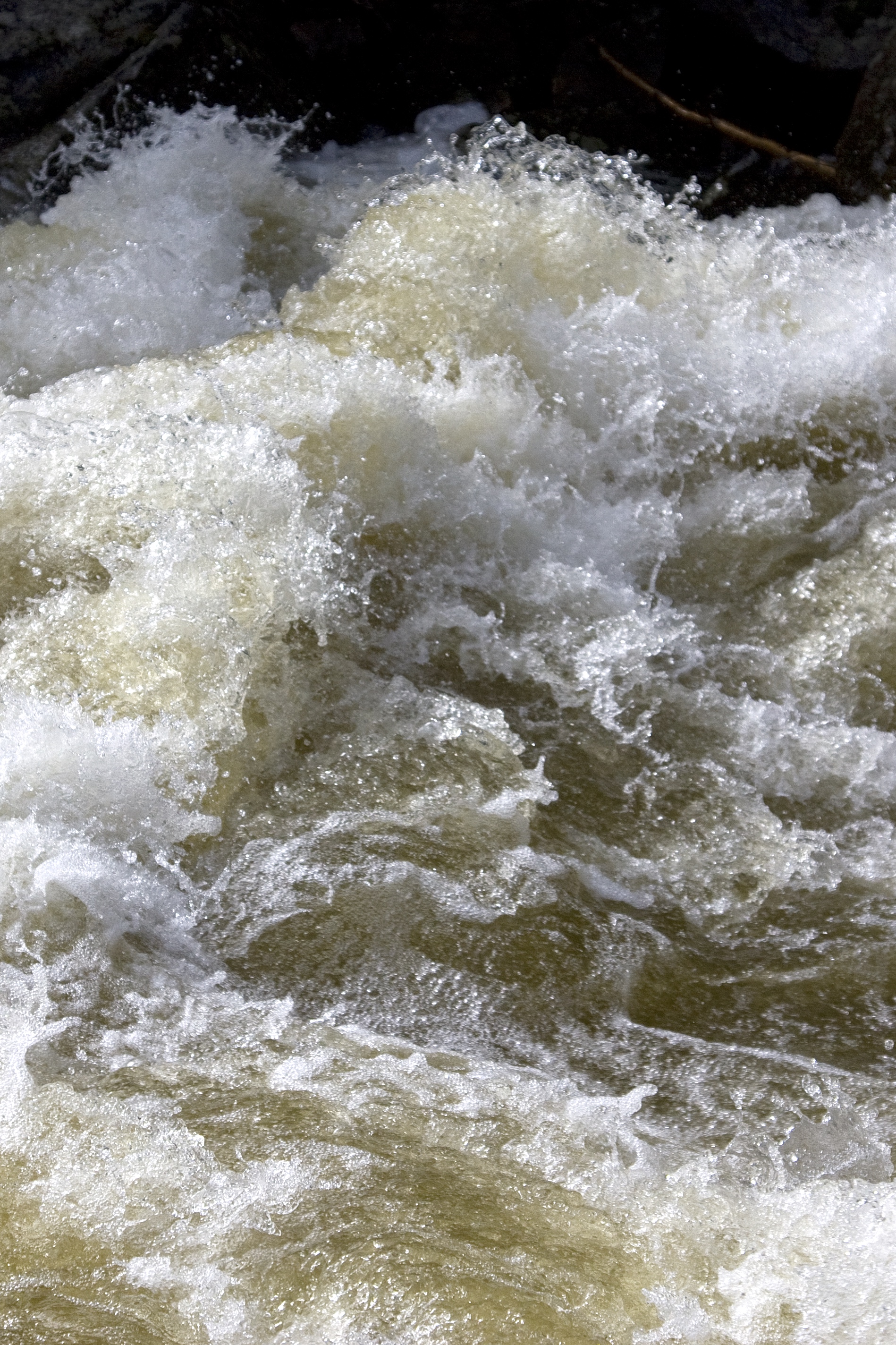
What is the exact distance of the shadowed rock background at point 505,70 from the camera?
3947 mm

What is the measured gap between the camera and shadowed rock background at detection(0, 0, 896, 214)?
395 centimetres

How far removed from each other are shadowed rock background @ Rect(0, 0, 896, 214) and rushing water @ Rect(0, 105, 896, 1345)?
2.85 ft

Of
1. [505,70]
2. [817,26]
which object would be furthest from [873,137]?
[505,70]

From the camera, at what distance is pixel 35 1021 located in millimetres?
1663

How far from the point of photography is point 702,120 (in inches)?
167

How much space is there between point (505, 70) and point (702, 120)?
740mm

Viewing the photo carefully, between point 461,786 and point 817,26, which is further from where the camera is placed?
point 817,26

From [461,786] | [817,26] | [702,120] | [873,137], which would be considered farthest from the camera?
[702,120]

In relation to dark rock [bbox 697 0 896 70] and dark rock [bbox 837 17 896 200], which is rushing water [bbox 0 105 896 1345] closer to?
dark rock [bbox 837 17 896 200]

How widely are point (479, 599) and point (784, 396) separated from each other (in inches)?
41.7

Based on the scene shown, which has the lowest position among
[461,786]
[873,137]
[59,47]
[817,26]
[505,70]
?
[461,786]

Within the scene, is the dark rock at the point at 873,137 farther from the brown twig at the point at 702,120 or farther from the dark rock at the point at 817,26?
the brown twig at the point at 702,120

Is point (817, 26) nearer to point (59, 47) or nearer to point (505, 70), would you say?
point (505, 70)

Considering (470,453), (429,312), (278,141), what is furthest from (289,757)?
(278,141)
